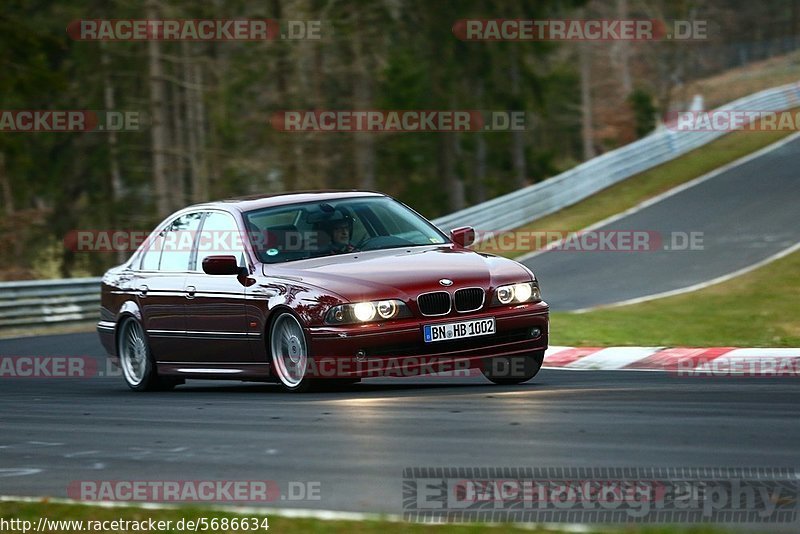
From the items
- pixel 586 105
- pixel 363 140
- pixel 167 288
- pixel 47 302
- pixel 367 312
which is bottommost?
pixel 47 302

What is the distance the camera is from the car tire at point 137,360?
39.0 ft

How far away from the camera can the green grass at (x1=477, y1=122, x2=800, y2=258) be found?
93.4ft

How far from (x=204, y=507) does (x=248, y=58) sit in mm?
33759

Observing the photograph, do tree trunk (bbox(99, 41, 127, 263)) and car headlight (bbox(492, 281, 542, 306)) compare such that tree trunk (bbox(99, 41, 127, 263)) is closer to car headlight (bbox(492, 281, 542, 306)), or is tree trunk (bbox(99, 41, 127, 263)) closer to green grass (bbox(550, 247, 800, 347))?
green grass (bbox(550, 247, 800, 347))

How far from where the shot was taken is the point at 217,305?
1092 centimetres

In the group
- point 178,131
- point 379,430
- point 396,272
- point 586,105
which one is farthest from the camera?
point 586,105

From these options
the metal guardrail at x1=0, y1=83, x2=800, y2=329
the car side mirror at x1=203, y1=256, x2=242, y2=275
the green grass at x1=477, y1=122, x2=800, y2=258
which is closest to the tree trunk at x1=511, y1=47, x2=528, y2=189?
the metal guardrail at x1=0, y1=83, x2=800, y2=329

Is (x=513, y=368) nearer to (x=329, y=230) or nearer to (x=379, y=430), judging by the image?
(x=329, y=230)

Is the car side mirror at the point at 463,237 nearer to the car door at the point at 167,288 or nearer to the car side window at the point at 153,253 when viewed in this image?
the car door at the point at 167,288

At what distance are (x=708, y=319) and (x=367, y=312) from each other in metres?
7.37

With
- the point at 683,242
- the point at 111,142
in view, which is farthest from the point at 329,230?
the point at 111,142

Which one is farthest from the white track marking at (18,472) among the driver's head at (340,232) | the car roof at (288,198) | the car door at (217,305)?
Answer: the car roof at (288,198)

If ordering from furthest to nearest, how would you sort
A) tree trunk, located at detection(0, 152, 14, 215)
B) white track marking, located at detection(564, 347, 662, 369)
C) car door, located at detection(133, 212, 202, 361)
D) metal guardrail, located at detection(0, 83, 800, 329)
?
tree trunk, located at detection(0, 152, 14, 215) → metal guardrail, located at detection(0, 83, 800, 329) → white track marking, located at detection(564, 347, 662, 369) → car door, located at detection(133, 212, 202, 361)

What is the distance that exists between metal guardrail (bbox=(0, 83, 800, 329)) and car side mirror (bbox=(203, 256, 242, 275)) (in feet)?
37.8
